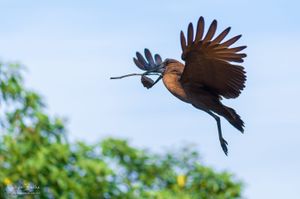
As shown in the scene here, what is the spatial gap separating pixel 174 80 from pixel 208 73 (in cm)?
57

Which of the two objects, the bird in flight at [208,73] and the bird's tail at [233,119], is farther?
the bird's tail at [233,119]

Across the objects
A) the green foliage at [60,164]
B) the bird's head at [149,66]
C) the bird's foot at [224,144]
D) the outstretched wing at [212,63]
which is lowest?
the green foliage at [60,164]

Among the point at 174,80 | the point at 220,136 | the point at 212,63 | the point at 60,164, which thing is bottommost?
the point at 60,164

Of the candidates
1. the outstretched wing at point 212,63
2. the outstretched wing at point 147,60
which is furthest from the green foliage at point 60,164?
the outstretched wing at point 147,60

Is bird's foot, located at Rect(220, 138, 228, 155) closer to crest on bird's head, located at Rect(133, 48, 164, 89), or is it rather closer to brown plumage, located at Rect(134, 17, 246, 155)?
brown plumage, located at Rect(134, 17, 246, 155)

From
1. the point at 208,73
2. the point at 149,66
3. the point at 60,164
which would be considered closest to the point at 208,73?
the point at 208,73

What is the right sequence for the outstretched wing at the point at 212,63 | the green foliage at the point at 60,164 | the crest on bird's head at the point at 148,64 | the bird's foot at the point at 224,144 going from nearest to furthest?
1. the green foliage at the point at 60,164
2. the outstretched wing at the point at 212,63
3. the bird's foot at the point at 224,144
4. the crest on bird's head at the point at 148,64

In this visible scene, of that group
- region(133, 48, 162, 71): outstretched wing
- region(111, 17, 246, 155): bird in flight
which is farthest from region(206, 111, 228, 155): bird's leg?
region(133, 48, 162, 71): outstretched wing

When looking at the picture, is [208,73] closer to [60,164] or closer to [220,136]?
[220,136]

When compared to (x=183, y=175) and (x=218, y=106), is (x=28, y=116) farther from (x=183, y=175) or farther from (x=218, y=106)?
(x=218, y=106)

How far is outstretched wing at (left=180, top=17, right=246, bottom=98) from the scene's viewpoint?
11.1 m

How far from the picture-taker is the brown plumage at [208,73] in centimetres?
1112

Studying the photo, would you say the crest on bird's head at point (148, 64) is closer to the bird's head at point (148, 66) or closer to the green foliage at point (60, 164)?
the bird's head at point (148, 66)

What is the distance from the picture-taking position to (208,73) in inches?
466
